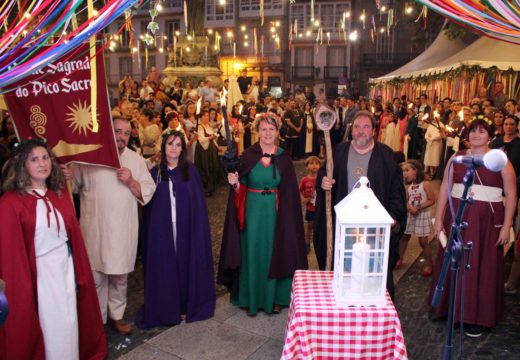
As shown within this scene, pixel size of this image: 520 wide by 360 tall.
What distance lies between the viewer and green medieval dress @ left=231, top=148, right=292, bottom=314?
459 cm

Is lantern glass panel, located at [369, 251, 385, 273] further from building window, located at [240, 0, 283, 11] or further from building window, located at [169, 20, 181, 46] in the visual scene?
building window, located at [169, 20, 181, 46]

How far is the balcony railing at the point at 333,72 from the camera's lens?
128ft

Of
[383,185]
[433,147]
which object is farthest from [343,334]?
[433,147]

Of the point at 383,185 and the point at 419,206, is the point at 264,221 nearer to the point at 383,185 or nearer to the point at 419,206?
the point at 383,185

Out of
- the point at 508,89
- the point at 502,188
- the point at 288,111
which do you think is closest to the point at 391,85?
the point at 288,111

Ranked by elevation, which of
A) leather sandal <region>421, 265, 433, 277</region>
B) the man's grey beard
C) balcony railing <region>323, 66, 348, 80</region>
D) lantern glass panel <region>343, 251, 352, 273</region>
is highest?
balcony railing <region>323, 66, 348, 80</region>

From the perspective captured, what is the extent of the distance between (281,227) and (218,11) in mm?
38668

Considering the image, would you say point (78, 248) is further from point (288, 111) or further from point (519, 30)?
point (288, 111)

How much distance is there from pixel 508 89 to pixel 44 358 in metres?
11.2

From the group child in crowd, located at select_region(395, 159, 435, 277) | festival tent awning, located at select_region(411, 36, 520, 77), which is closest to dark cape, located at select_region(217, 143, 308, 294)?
child in crowd, located at select_region(395, 159, 435, 277)

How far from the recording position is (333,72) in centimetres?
3938

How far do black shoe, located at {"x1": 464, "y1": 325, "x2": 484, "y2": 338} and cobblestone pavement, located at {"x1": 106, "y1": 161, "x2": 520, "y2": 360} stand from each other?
51 millimetres

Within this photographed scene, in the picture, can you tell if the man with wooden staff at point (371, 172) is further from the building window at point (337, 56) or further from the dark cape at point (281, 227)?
the building window at point (337, 56)

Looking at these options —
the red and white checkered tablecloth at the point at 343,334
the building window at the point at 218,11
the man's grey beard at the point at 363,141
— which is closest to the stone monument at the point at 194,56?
the man's grey beard at the point at 363,141
